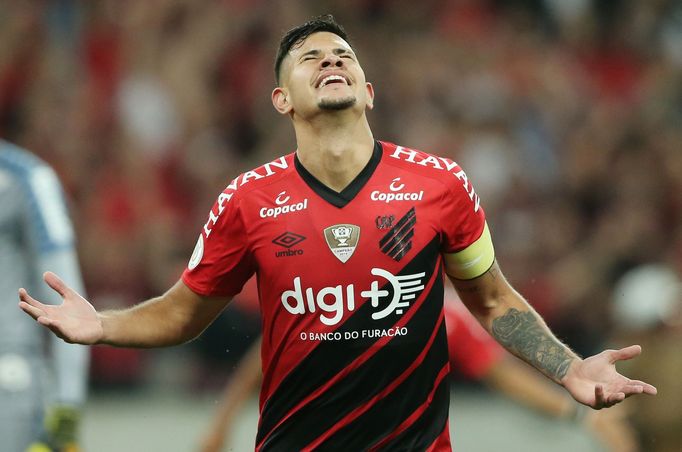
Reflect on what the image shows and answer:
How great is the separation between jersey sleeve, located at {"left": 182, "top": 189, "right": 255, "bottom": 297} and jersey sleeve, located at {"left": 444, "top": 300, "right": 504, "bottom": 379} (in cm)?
324

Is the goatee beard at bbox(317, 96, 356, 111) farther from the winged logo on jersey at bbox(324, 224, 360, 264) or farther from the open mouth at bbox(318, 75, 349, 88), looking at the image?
the winged logo on jersey at bbox(324, 224, 360, 264)

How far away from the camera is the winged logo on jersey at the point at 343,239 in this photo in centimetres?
539

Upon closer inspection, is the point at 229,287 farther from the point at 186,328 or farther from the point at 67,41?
the point at 67,41

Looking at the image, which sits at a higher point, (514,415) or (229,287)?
(229,287)

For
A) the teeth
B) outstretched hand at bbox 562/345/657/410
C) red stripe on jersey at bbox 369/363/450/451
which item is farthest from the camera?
the teeth

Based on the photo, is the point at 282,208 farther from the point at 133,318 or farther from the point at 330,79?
the point at 133,318

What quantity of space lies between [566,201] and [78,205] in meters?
4.73

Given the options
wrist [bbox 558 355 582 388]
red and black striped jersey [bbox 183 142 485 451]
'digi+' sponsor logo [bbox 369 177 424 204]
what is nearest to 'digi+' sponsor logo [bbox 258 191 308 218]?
red and black striped jersey [bbox 183 142 485 451]

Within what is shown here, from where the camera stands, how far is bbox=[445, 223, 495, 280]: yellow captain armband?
5.58 metres

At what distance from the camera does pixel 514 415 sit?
12.6 m

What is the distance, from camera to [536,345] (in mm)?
5574

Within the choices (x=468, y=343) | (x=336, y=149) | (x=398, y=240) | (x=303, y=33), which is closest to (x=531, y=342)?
(x=398, y=240)

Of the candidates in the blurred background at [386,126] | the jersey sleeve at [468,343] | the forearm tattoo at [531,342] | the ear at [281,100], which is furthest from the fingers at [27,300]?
the blurred background at [386,126]

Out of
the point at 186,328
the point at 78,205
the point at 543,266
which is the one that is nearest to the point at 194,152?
the point at 78,205
